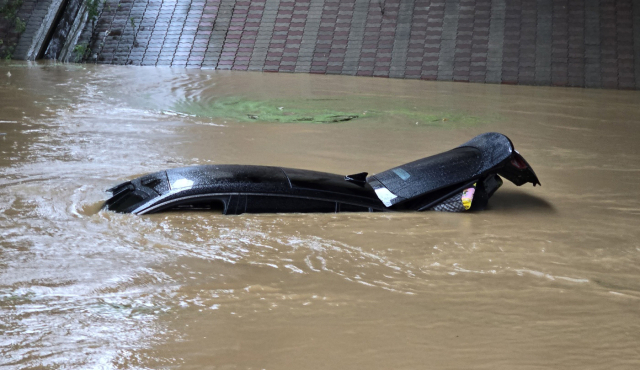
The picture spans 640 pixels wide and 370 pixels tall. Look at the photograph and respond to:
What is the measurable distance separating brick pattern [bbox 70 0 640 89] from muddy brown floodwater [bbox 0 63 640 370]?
16.2ft

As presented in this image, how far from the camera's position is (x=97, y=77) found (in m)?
12.1

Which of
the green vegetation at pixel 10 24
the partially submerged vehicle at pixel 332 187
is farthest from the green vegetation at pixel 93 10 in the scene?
the partially submerged vehicle at pixel 332 187

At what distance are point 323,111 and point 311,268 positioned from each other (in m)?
5.65

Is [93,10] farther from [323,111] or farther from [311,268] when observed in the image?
[311,268]

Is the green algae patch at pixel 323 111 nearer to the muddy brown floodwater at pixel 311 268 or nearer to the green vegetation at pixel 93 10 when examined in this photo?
the muddy brown floodwater at pixel 311 268

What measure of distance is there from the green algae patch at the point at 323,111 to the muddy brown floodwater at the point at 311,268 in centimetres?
102

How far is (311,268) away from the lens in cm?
405

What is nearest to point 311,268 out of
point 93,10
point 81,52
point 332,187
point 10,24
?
point 332,187

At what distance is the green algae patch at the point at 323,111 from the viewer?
8.91 m

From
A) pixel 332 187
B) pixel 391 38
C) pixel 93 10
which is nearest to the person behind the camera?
pixel 332 187

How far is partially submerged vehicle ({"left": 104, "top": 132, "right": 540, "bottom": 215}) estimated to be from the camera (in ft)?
15.1

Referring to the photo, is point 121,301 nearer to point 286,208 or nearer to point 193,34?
point 286,208

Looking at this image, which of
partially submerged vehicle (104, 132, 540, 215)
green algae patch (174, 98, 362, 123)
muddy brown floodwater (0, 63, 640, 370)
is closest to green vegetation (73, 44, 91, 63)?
green algae patch (174, 98, 362, 123)

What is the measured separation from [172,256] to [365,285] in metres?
1.21
